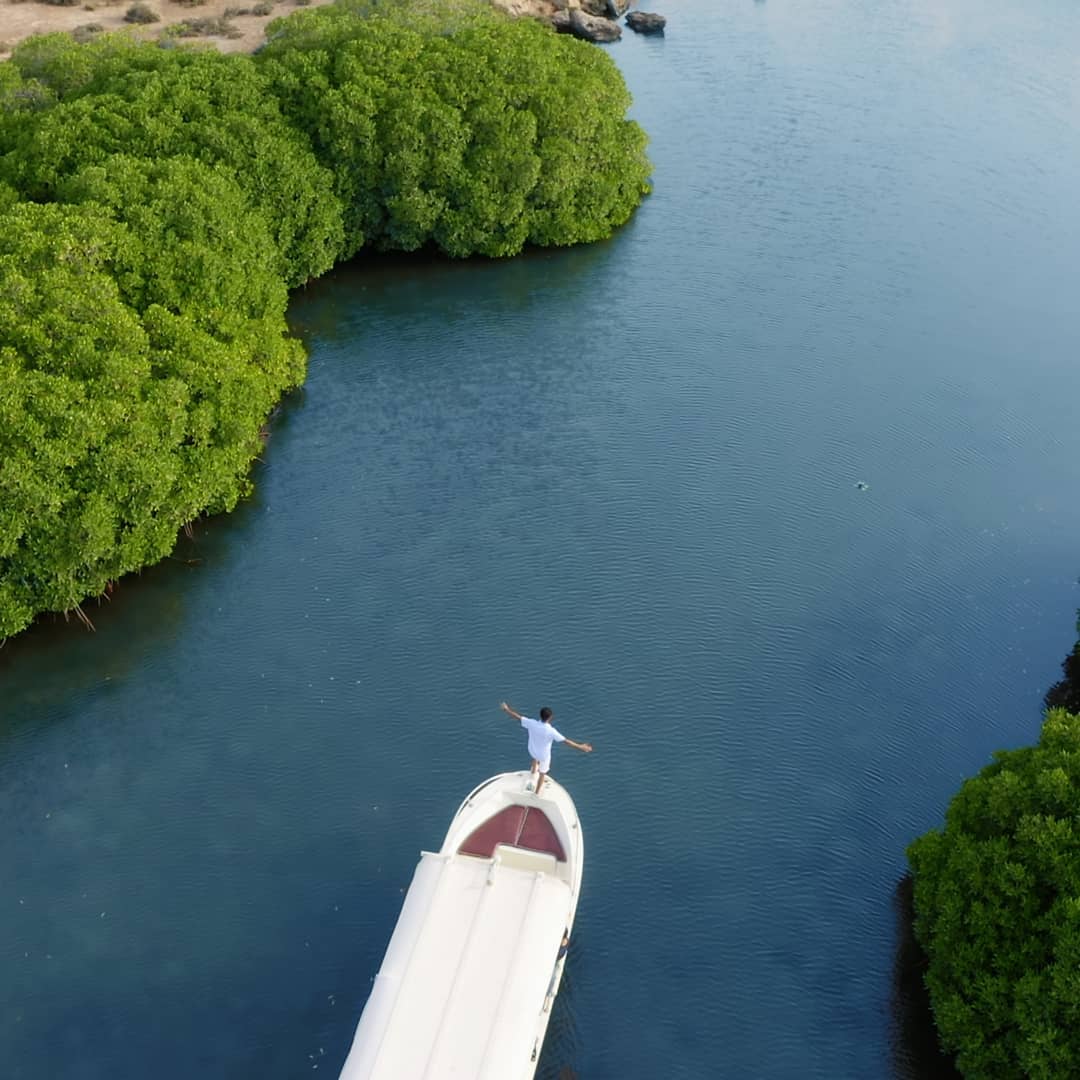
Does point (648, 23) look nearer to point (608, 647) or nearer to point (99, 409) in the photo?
point (99, 409)

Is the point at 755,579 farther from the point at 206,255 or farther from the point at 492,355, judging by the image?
the point at 206,255

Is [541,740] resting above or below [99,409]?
below

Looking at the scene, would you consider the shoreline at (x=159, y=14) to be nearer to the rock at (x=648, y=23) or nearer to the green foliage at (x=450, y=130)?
the rock at (x=648, y=23)

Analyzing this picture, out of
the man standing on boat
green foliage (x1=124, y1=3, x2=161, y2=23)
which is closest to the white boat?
the man standing on boat

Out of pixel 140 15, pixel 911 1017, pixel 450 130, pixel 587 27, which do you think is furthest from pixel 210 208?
pixel 587 27

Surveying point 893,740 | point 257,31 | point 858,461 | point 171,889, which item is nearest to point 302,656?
point 171,889

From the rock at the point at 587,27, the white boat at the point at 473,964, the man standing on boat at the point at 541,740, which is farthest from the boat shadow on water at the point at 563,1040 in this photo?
the rock at the point at 587,27

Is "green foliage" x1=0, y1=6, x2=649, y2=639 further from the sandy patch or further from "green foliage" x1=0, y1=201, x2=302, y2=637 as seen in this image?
the sandy patch
